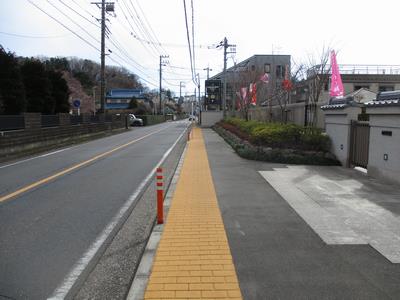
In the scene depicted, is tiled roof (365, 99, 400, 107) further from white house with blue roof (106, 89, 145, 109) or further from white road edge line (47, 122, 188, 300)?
white house with blue roof (106, 89, 145, 109)

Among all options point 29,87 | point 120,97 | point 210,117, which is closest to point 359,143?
point 29,87

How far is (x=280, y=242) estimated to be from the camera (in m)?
6.06

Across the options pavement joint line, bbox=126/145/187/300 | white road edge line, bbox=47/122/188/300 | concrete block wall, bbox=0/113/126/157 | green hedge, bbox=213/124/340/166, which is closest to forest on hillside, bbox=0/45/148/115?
concrete block wall, bbox=0/113/126/157

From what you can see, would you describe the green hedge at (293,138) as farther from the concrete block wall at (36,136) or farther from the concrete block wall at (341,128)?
the concrete block wall at (36,136)

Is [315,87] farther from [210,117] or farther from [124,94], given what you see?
[124,94]

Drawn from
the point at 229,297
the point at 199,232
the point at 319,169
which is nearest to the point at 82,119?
the point at 319,169

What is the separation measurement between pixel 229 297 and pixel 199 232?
2359mm

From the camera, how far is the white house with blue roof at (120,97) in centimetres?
11204

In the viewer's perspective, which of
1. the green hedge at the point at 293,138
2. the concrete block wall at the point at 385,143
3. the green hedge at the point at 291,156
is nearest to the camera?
the concrete block wall at the point at 385,143

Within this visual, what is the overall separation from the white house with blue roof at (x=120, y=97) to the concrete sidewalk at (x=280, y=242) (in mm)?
103683

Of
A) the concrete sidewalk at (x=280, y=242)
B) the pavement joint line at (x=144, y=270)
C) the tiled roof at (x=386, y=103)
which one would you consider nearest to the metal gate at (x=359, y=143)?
the tiled roof at (x=386, y=103)

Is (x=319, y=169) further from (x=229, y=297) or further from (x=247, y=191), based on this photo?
(x=229, y=297)

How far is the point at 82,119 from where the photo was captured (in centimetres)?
3297

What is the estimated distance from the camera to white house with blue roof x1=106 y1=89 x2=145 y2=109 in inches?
4411
